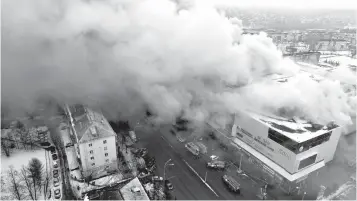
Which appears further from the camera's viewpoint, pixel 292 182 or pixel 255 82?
pixel 255 82

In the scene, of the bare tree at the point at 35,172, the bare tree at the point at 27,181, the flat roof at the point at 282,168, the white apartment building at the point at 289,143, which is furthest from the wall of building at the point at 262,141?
the bare tree at the point at 27,181

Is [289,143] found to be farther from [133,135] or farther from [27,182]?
[27,182]

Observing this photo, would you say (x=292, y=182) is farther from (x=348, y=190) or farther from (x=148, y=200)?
(x=148, y=200)

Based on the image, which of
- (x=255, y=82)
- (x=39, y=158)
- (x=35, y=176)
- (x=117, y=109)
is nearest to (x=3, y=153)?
(x=39, y=158)

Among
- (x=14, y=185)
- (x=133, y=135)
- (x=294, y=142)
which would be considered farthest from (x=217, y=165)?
(x=14, y=185)

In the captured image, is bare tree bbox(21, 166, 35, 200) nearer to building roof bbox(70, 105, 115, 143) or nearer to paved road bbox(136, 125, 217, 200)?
building roof bbox(70, 105, 115, 143)

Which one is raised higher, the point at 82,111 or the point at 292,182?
the point at 82,111
